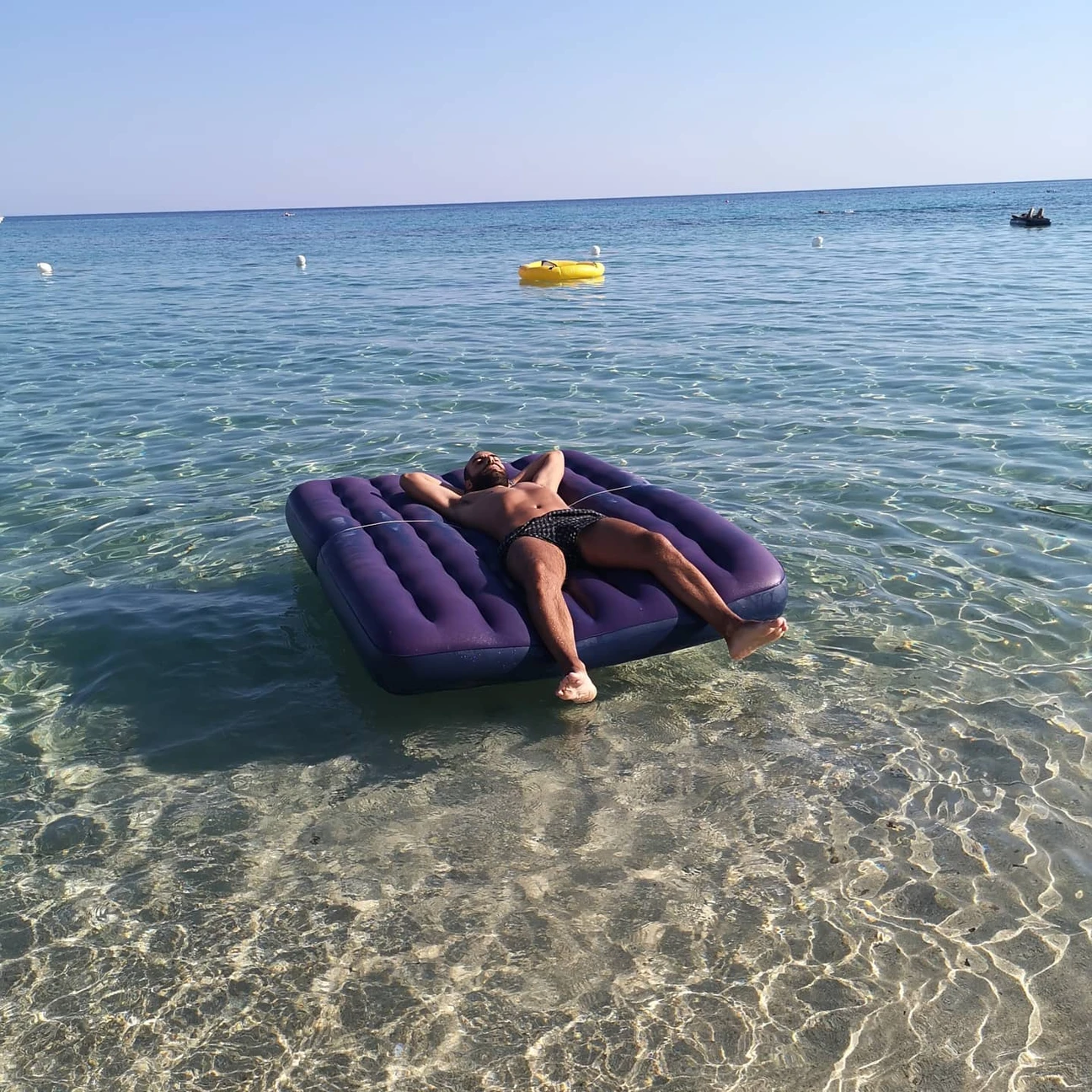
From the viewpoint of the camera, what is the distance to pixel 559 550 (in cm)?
515

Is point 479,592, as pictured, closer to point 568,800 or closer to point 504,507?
point 504,507

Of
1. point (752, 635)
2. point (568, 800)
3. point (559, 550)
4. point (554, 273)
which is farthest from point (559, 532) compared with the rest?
point (554, 273)

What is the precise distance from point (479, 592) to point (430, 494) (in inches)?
49.6

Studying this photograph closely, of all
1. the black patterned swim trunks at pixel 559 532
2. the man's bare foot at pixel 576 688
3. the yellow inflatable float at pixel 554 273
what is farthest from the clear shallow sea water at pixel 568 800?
the yellow inflatable float at pixel 554 273

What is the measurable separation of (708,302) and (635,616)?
16.1 metres

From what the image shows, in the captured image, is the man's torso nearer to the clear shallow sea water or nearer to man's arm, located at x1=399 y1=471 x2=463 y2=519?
man's arm, located at x1=399 y1=471 x2=463 y2=519

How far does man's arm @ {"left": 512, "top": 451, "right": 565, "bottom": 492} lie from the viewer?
6093 mm

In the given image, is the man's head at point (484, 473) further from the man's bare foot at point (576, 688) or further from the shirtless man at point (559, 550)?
the man's bare foot at point (576, 688)

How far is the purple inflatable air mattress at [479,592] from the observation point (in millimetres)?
4598

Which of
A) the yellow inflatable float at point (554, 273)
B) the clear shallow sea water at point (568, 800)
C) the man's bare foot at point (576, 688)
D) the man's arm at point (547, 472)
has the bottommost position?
the yellow inflatable float at point (554, 273)

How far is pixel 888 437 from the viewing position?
30.4ft

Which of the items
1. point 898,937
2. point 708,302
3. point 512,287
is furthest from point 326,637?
point 512,287

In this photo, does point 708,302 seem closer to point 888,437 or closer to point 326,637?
point 888,437

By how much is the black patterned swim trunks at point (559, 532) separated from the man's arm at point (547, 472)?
69 centimetres
